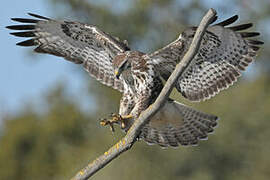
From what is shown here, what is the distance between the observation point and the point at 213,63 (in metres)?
9.51

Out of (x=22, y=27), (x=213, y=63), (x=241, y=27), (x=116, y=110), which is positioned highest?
(x=241, y=27)

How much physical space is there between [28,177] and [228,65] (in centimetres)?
1847

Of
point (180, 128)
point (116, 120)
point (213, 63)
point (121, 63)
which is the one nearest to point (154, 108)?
point (116, 120)

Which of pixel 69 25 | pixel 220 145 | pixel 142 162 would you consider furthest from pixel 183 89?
pixel 220 145

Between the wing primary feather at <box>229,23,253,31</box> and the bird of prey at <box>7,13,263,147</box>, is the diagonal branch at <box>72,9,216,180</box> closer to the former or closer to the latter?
the bird of prey at <box>7,13,263,147</box>

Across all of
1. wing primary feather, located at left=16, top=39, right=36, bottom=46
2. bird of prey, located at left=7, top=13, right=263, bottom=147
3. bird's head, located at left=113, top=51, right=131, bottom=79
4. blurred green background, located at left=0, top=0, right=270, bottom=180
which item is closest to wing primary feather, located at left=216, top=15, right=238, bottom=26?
bird of prey, located at left=7, top=13, right=263, bottom=147

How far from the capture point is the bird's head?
9039 mm

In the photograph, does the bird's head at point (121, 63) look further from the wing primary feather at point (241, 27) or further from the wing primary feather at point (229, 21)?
the wing primary feather at point (241, 27)

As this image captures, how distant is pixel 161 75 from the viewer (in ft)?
31.1

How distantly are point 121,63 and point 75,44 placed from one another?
1.16 m

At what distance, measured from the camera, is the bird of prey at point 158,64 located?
914 cm

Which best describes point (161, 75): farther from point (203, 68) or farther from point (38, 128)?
point (38, 128)

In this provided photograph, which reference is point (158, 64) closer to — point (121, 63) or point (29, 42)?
point (121, 63)

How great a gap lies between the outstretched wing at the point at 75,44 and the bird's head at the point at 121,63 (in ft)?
1.70
